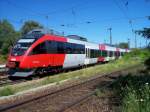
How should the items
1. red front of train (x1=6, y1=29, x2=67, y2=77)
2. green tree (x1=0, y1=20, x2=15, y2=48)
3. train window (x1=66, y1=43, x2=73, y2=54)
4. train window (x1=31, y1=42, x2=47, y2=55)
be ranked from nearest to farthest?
red front of train (x1=6, y1=29, x2=67, y2=77)
train window (x1=31, y1=42, x2=47, y2=55)
train window (x1=66, y1=43, x2=73, y2=54)
green tree (x1=0, y1=20, x2=15, y2=48)

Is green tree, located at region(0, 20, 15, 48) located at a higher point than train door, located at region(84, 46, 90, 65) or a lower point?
higher

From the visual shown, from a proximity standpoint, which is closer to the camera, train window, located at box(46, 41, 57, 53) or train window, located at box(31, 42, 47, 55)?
train window, located at box(31, 42, 47, 55)

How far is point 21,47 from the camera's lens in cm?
2370

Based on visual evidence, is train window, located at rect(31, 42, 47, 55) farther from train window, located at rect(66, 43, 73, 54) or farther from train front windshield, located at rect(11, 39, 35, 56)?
train window, located at rect(66, 43, 73, 54)

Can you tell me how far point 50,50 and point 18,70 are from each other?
3646 millimetres

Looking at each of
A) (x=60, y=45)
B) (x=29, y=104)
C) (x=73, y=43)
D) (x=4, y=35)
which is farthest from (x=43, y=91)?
(x=4, y=35)

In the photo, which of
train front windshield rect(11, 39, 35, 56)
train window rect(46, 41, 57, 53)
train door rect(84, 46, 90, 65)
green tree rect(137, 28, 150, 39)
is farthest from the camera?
train door rect(84, 46, 90, 65)

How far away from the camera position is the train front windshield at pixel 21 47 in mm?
23359

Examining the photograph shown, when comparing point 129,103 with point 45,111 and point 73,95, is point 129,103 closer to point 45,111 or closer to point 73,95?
point 45,111

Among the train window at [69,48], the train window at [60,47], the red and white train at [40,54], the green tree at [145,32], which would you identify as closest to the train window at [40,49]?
the red and white train at [40,54]

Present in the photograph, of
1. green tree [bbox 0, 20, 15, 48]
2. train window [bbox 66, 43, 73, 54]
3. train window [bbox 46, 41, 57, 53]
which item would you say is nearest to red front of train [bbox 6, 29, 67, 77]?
train window [bbox 46, 41, 57, 53]

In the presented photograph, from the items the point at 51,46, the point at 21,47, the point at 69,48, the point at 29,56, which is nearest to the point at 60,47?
the point at 51,46

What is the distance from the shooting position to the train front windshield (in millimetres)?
23359

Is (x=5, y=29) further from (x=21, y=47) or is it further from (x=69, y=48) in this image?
(x=21, y=47)
